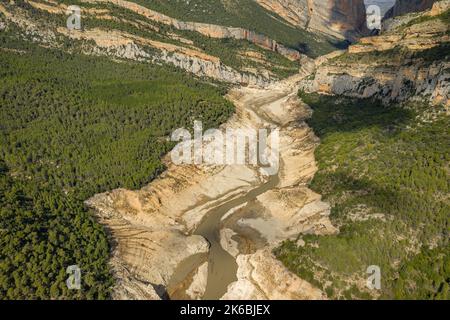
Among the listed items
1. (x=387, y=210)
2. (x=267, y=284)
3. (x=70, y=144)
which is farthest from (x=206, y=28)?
(x=267, y=284)

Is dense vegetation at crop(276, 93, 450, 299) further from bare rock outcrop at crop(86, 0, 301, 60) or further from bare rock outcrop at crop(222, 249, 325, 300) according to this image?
bare rock outcrop at crop(86, 0, 301, 60)

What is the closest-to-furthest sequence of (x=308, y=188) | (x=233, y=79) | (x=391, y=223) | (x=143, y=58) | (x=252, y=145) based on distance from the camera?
(x=391, y=223) → (x=308, y=188) → (x=252, y=145) → (x=143, y=58) → (x=233, y=79)

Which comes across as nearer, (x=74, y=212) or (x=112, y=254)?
(x=112, y=254)

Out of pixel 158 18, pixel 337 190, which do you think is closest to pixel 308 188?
pixel 337 190

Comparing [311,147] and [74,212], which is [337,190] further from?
[74,212]

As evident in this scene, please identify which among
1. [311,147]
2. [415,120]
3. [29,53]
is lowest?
[311,147]

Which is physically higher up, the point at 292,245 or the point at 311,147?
the point at 311,147

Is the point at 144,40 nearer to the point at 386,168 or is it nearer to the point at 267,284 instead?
the point at 386,168

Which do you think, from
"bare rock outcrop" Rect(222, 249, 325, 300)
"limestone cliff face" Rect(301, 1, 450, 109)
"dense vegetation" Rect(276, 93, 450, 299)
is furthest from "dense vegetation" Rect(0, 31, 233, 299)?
"limestone cliff face" Rect(301, 1, 450, 109)
